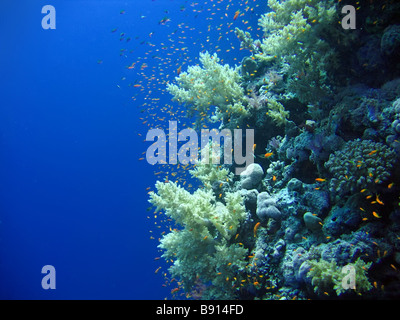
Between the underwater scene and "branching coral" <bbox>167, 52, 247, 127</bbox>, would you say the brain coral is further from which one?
"branching coral" <bbox>167, 52, 247, 127</bbox>

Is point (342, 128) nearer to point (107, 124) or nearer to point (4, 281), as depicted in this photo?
point (107, 124)

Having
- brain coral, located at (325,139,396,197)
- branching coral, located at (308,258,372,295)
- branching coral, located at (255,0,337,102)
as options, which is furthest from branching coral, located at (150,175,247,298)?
branching coral, located at (255,0,337,102)

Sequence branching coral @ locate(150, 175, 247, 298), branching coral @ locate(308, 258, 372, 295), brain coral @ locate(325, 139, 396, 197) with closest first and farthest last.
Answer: branching coral @ locate(308, 258, 372, 295) < brain coral @ locate(325, 139, 396, 197) < branching coral @ locate(150, 175, 247, 298)

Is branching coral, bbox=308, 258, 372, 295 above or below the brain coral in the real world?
below

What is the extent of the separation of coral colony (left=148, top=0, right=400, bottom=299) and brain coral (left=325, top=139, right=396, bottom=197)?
0.5 inches

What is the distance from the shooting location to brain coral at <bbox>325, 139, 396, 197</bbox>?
3.05 m

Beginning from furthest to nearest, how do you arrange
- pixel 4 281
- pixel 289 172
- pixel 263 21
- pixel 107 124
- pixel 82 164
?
pixel 107 124, pixel 82 164, pixel 4 281, pixel 263 21, pixel 289 172

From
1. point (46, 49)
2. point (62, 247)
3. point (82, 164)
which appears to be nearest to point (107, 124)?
point (82, 164)

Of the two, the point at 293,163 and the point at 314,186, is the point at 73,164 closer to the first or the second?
the point at 293,163

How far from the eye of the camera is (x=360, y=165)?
10.3ft

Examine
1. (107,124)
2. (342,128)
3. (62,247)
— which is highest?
(107,124)

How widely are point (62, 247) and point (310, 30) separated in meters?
45.6

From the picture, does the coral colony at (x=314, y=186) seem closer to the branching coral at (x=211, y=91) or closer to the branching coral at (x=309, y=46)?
the branching coral at (x=309, y=46)
